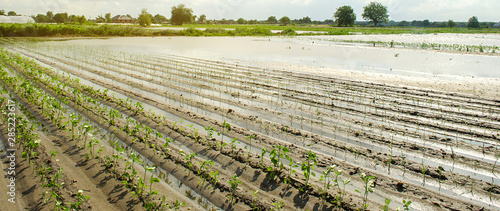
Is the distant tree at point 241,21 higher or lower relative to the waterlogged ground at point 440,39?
higher

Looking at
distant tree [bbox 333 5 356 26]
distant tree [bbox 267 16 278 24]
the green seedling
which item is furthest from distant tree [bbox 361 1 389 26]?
the green seedling

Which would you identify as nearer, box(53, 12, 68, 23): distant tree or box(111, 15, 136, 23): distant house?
box(53, 12, 68, 23): distant tree

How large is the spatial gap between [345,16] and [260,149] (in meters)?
109

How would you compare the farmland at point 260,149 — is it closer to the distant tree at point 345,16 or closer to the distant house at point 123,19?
the distant tree at point 345,16

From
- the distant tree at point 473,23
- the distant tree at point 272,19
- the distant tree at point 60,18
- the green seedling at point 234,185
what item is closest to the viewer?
the green seedling at point 234,185

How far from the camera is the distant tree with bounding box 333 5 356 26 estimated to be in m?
105

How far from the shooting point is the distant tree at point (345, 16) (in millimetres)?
Answer: 105312

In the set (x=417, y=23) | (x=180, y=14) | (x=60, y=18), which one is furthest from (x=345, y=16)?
(x=60, y=18)

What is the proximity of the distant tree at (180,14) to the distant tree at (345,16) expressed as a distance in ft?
156

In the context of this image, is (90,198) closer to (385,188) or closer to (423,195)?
(385,188)

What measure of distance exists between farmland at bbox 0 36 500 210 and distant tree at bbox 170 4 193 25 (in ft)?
306

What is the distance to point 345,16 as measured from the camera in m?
106

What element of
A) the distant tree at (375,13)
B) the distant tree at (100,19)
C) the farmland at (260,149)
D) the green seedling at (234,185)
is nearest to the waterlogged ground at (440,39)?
the farmland at (260,149)

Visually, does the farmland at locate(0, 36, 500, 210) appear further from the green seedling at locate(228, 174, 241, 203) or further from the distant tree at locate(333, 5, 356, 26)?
the distant tree at locate(333, 5, 356, 26)
